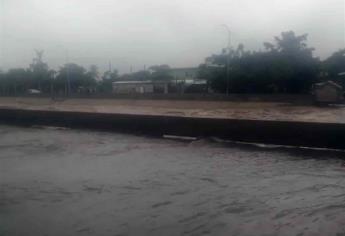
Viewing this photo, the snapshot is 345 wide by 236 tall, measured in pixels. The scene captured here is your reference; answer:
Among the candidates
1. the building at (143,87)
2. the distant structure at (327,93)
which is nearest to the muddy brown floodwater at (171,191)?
the distant structure at (327,93)

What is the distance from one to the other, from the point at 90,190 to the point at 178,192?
61.7 inches

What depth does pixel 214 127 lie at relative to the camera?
13.6m

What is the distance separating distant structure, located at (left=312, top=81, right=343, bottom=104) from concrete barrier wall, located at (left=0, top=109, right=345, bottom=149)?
42.0 feet

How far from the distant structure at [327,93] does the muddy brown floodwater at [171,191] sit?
13663 millimetres

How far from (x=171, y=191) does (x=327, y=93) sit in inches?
762

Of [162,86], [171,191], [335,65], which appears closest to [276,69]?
[335,65]

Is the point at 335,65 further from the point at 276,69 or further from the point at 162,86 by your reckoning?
the point at 162,86

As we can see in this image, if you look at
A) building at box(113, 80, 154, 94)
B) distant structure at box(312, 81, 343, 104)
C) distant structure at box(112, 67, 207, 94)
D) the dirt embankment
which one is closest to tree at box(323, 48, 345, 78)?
distant structure at box(312, 81, 343, 104)

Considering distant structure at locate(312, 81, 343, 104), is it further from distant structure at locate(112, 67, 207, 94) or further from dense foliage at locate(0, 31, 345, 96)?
distant structure at locate(112, 67, 207, 94)

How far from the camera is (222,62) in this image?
107 ft

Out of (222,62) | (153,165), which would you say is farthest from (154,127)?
(222,62)

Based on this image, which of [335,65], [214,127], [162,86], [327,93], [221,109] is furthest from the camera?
[162,86]

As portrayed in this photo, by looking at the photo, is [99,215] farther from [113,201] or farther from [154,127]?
[154,127]

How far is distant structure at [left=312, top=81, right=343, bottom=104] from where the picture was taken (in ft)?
78.6
